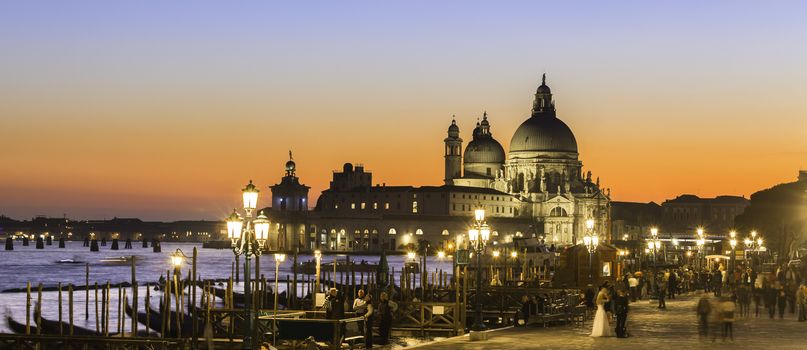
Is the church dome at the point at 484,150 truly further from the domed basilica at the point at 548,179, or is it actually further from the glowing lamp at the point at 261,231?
the glowing lamp at the point at 261,231

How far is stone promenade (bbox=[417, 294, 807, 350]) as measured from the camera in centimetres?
2453

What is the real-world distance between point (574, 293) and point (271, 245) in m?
151

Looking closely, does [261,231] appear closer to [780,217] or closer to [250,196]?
[250,196]

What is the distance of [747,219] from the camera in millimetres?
114125

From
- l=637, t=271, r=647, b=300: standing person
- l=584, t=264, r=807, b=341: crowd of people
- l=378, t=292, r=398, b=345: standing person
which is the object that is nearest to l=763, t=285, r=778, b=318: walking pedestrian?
l=584, t=264, r=807, b=341: crowd of people

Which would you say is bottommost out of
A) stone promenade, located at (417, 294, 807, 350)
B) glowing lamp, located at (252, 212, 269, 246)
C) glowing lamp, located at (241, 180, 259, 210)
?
stone promenade, located at (417, 294, 807, 350)

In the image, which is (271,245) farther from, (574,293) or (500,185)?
(574,293)

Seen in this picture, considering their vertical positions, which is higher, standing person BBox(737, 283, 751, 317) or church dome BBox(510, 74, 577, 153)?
church dome BBox(510, 74, 577, 153)

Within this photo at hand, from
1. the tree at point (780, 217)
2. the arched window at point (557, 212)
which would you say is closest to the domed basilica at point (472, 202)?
the arched window at point (557, 212)

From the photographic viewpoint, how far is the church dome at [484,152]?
636ft

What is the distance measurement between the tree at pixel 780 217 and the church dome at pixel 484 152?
7877cm

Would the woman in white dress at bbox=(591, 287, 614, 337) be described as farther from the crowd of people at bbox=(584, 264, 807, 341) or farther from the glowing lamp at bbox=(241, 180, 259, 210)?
the glowing lamp at bbox=(241, 180, 259, 210)

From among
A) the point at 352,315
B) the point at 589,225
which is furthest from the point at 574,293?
the point at 589,225

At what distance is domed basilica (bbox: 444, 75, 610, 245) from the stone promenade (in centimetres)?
14959
